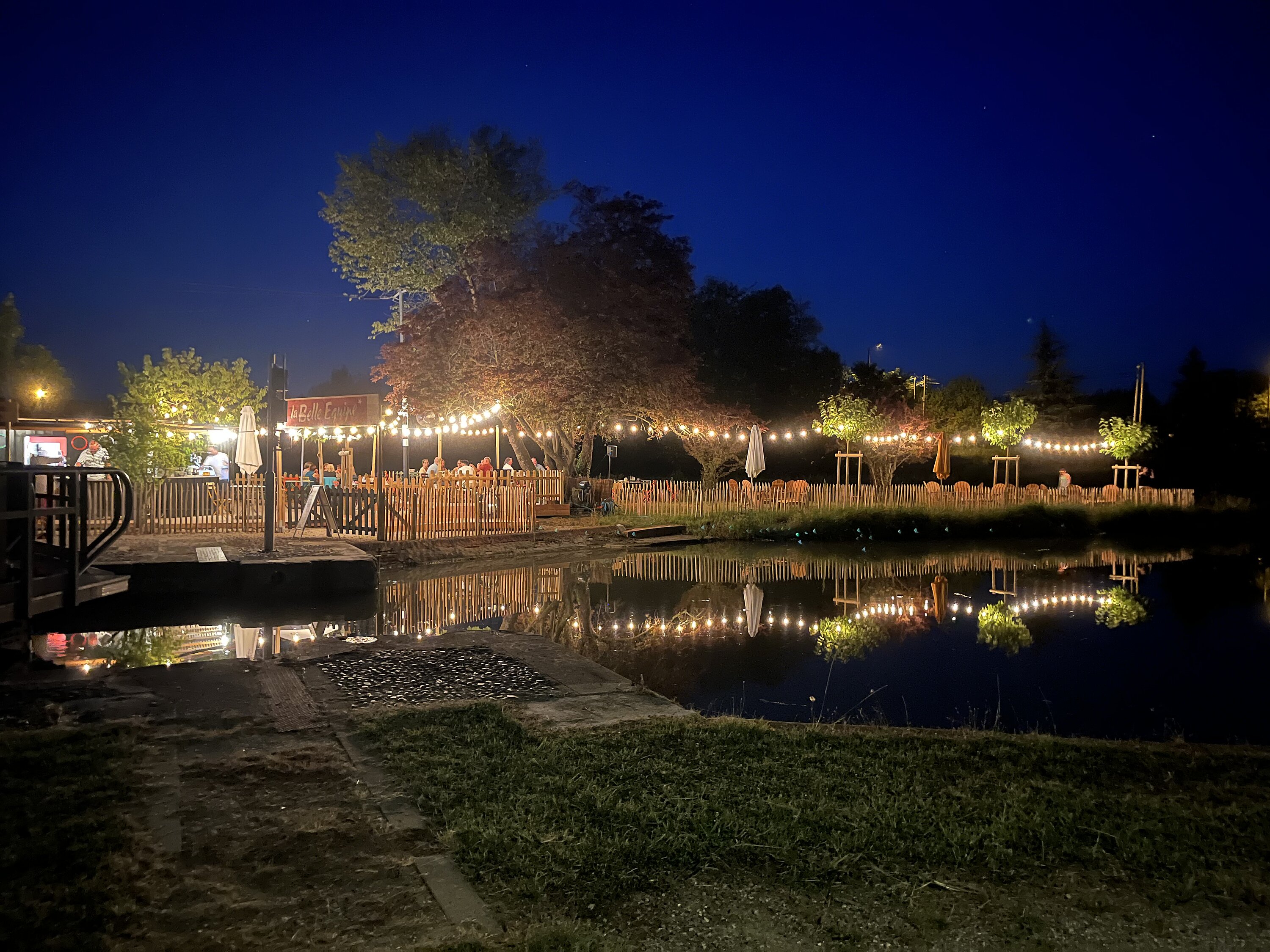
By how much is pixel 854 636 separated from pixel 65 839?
8615mm

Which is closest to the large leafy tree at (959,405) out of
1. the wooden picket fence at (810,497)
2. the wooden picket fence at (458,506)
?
the wooden picket fence at (810,497)

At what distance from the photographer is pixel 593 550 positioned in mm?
21000

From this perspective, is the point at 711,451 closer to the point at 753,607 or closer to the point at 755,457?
the point at 755,457

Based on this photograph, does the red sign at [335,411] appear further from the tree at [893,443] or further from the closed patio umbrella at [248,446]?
the tree at [893,443]

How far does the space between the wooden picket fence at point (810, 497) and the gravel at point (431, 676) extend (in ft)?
57.4

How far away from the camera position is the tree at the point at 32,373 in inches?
1432

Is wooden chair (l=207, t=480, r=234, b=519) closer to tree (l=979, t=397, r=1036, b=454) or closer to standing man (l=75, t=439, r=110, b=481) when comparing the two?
standing man (l=75, t=439, r=110, b=481)

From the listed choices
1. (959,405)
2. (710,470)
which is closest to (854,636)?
(710,470)

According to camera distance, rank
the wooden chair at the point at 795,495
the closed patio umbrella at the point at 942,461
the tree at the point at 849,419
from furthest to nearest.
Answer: the closed patio umbrella at the point at 942,461, the tree at the point at 849,419, the wooden chair at the point at 795,495

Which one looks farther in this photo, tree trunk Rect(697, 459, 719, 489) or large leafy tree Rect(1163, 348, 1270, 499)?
large leafy tree Rect(1163, 348, 1270, 499)

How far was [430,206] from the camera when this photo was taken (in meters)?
26.7

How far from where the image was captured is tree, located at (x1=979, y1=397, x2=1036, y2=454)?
111ft

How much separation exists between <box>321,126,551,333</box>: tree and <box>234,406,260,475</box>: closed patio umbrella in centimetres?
750

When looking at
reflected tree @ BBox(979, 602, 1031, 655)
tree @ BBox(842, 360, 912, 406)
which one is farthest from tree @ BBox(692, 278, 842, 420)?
reflected tree @ BBox(979, 602, 1031, 655)
